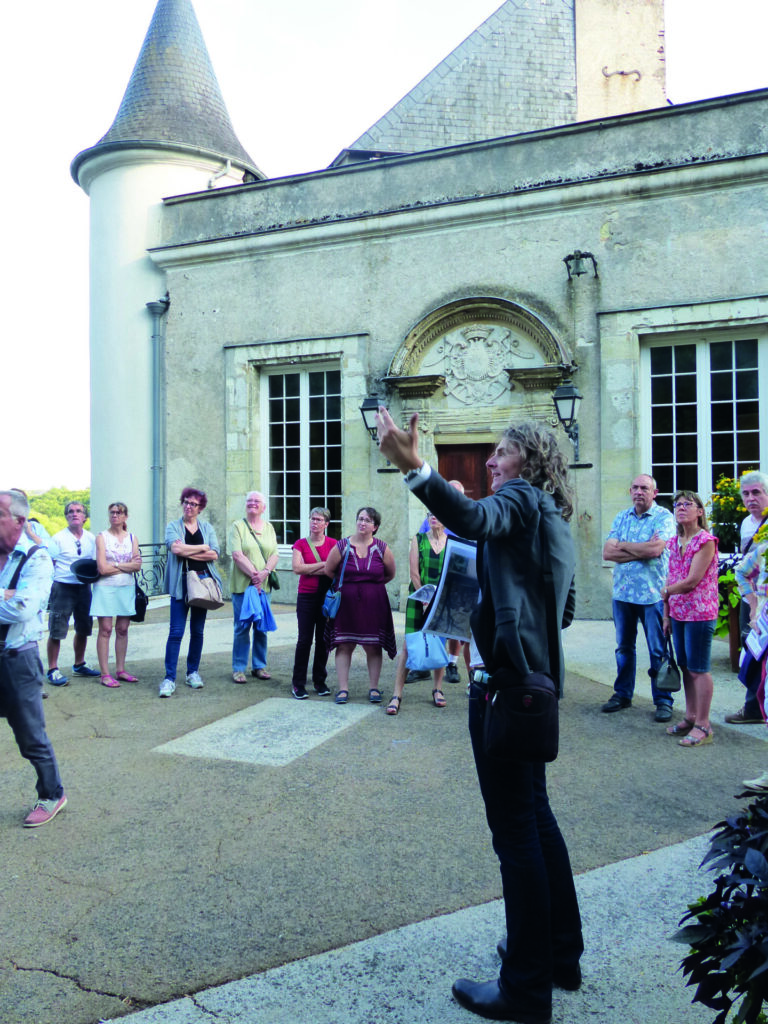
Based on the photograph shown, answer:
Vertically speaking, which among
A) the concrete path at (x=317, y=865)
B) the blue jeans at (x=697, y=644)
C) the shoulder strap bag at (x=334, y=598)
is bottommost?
the concrete path at (x=317, y=865)

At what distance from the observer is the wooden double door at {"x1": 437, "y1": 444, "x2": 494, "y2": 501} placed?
1089 centimetres

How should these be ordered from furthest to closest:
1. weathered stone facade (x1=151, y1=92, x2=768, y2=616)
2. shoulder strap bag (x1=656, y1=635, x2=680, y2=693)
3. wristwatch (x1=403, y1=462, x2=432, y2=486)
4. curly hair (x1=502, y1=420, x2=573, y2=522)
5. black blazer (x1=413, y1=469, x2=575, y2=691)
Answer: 1. weathered stone facade (x1=151, y1=92, x2=768, y2=616)
2. shoulder strap bag (x1=656, y1=635, x2=680, y2=693)
3. curly hair (x1=502, y1=420, x2=573, y2=522)
4. black blazer (x1=413, y1=469, x2=575, y2=691)
5. wristwatch (x1=403, y1=462, x2=432, y2=486)

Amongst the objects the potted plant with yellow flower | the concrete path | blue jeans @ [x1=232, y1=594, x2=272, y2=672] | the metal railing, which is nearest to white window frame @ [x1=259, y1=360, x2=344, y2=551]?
the metal railing

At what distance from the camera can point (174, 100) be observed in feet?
44.7

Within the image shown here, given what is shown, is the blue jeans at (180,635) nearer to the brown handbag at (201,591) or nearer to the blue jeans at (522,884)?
the brown handbag at (201,591)

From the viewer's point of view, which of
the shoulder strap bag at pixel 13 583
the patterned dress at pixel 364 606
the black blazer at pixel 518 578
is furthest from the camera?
the patterned dress at pixel 364 606

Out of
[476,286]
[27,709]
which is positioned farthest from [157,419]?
[27,709]

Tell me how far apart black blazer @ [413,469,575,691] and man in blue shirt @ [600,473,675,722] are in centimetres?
362

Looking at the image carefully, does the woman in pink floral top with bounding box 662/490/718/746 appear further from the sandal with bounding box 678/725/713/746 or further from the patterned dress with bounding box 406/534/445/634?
the patterned dress with bounding box 406/534/445/634

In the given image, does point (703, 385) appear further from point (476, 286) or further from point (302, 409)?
point (302, 409)

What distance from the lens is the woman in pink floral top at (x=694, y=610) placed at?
512 centimetres

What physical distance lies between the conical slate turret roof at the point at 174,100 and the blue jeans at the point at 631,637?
36.1 feet

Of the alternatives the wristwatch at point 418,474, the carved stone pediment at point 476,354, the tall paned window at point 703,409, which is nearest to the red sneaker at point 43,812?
the wristwatch at point 418,474

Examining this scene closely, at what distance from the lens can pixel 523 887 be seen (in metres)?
2.34
